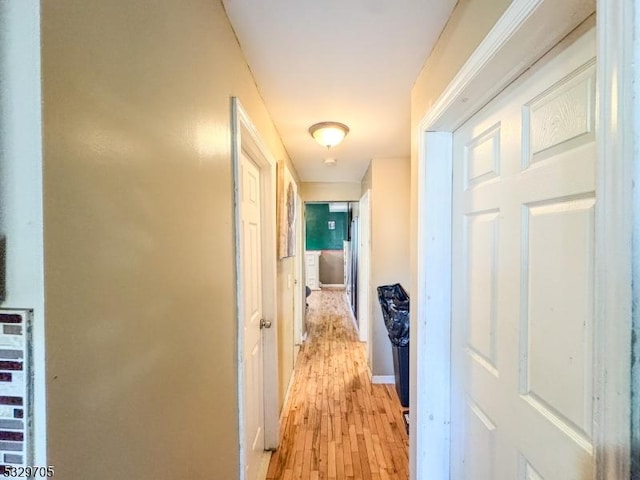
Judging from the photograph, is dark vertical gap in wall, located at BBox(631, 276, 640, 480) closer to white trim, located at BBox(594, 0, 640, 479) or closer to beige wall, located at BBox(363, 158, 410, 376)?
white trim, located at BBox(594, 0, 640, 479)

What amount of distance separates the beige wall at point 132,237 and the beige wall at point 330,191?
10.6 feet

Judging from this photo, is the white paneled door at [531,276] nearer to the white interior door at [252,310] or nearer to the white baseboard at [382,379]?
the white interior door at [252,310]

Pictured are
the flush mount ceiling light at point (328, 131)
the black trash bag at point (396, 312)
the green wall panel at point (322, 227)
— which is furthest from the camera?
the green wall panel at point (322, 227)

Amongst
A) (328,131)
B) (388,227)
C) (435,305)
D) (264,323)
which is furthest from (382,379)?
(328,131)

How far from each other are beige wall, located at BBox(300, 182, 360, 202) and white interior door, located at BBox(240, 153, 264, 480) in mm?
2244

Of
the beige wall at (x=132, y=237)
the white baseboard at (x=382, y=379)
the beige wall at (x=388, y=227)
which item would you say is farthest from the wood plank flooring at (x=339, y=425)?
the beige wall at (x=132, y=237)

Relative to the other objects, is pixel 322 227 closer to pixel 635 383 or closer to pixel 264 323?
pixel 264 323

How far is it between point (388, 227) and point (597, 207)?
2.64 meters

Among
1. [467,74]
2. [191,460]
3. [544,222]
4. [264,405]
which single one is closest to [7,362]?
[191,460]

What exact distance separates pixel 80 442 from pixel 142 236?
0.35 meters

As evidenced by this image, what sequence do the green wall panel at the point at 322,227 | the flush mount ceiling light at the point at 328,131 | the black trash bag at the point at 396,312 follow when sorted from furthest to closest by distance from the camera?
the green wall panel at the point at 322,227 < the black trash bag at the point at 396,312 < the flush mount ceiling light at the point at 328,131

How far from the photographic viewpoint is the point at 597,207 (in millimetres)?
470

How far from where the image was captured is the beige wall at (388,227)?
10.1 feet

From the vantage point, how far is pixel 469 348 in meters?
1.21
